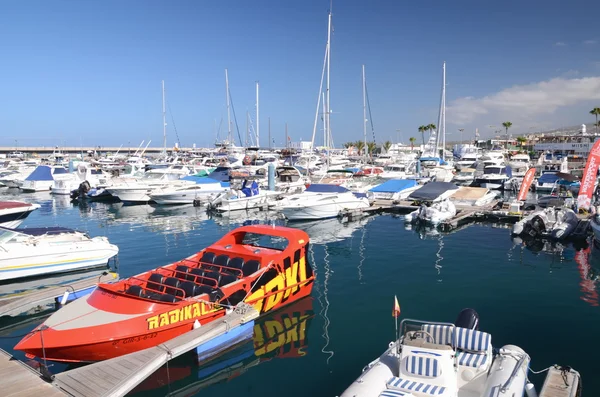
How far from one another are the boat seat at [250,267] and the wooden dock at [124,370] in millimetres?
2715

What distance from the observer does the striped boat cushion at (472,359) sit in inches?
331

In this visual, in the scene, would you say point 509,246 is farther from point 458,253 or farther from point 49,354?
point 49,354

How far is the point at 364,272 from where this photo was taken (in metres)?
18.2

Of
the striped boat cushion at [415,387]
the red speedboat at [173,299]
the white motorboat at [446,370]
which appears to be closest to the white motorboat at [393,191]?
the red speedboat at [173,299]

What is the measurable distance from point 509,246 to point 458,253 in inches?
141

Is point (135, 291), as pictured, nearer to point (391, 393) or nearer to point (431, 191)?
point (391, 393)

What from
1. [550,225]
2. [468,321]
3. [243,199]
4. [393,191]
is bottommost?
[550,225]

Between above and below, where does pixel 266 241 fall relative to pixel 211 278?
below

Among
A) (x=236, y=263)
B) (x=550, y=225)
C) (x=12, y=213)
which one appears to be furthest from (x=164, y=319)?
(x=550, y=225)

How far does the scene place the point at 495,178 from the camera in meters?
48.4

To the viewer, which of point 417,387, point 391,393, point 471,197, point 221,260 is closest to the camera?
point 391,393

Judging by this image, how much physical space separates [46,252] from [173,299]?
983 centimetres

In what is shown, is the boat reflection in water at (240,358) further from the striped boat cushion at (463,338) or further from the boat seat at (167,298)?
the striped boat cushion at (463,338)

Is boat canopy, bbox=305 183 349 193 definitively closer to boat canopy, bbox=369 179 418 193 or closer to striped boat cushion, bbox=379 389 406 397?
boat canopy, bbox=369 179 418 193
